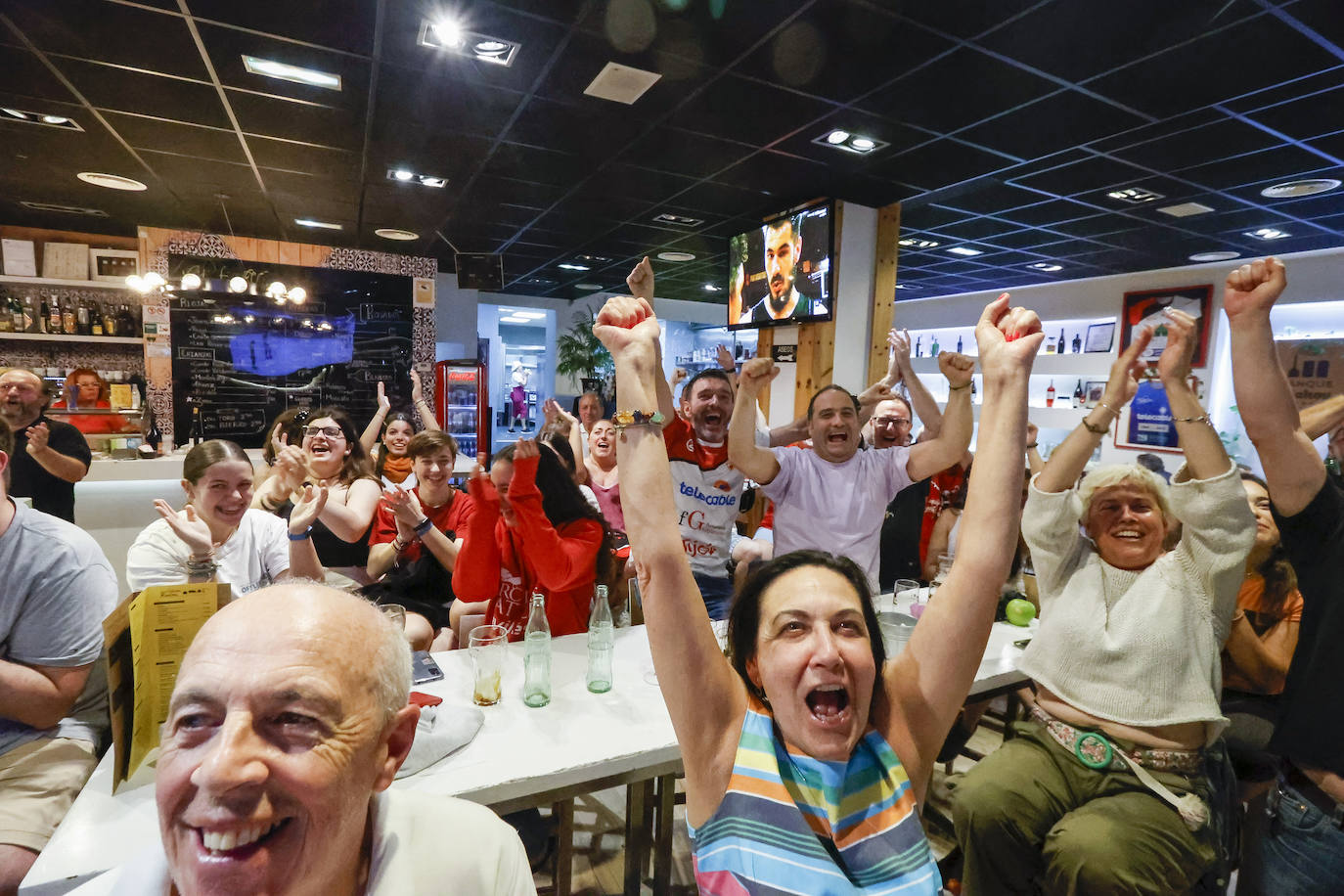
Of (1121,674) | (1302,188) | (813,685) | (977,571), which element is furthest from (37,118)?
(1302,188)

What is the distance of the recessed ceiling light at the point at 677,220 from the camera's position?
5574 millimetres

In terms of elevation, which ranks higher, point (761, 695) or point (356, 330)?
point (356, 330)

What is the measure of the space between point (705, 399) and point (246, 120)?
323cm

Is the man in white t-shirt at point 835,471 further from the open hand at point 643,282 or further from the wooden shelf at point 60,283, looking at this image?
the wooden shelf at point 60,283

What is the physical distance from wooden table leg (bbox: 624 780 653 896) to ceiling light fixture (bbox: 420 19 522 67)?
118 inches

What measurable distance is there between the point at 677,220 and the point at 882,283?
1.90 meters

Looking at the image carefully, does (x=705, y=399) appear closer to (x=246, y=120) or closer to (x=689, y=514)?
(x=689, y=514)

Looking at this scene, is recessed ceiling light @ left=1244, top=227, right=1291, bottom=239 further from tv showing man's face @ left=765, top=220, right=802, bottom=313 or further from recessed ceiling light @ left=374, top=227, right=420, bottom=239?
recessed ceiling light @ left=374, top=227, right=420, bottom=239

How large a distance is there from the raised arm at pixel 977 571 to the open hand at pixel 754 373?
1205 millimetres

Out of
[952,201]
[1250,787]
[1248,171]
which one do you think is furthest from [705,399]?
[1248,171]

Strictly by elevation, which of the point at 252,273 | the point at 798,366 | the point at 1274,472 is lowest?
the point at 1274,472

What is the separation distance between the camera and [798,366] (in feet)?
17.0

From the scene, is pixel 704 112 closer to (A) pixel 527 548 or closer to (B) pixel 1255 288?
(A) pixel 527 548

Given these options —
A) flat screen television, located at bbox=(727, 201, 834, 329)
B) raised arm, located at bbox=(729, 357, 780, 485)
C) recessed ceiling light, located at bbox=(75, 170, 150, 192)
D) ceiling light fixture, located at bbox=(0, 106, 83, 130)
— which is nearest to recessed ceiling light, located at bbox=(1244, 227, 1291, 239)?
flat screen television, located at bbox=(727, 201, 834, 329)
